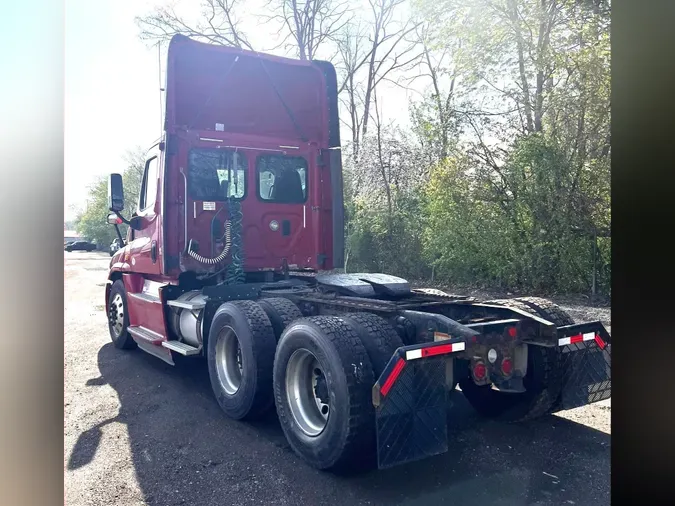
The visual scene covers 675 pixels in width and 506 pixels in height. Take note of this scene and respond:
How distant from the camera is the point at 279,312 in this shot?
4.70 meters

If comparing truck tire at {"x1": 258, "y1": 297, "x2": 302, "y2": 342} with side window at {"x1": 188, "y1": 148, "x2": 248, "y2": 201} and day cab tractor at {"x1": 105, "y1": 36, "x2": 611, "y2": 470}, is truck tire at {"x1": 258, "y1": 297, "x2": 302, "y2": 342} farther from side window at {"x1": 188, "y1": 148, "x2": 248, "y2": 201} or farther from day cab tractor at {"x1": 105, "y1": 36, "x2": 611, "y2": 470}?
side window at {"x1": 188, "y1": 148, "x2": 248, "y2": 201}

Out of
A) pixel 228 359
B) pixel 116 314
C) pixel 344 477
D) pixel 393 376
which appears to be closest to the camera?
pixel 393 376

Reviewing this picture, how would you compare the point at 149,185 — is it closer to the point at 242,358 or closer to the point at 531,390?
the point at 242,358

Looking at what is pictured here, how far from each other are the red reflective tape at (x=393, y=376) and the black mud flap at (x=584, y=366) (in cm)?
135

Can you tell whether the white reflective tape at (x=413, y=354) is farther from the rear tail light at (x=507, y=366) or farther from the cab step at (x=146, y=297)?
the cab step at (x=146, y=297)

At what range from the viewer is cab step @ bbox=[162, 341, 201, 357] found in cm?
542

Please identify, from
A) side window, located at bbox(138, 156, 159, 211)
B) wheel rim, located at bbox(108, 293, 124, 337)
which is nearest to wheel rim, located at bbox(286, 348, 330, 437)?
side window, located at bbox(138, 156, 159, 211)

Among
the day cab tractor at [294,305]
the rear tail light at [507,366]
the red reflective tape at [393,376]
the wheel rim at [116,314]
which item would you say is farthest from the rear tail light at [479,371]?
the wheel rim at [116,314]

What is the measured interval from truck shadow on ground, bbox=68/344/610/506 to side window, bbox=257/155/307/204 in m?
2.47

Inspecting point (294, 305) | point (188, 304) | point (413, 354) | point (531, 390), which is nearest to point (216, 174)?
point (188, 304)

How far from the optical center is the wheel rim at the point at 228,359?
4930mm

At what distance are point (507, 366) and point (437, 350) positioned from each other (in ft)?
2.23
